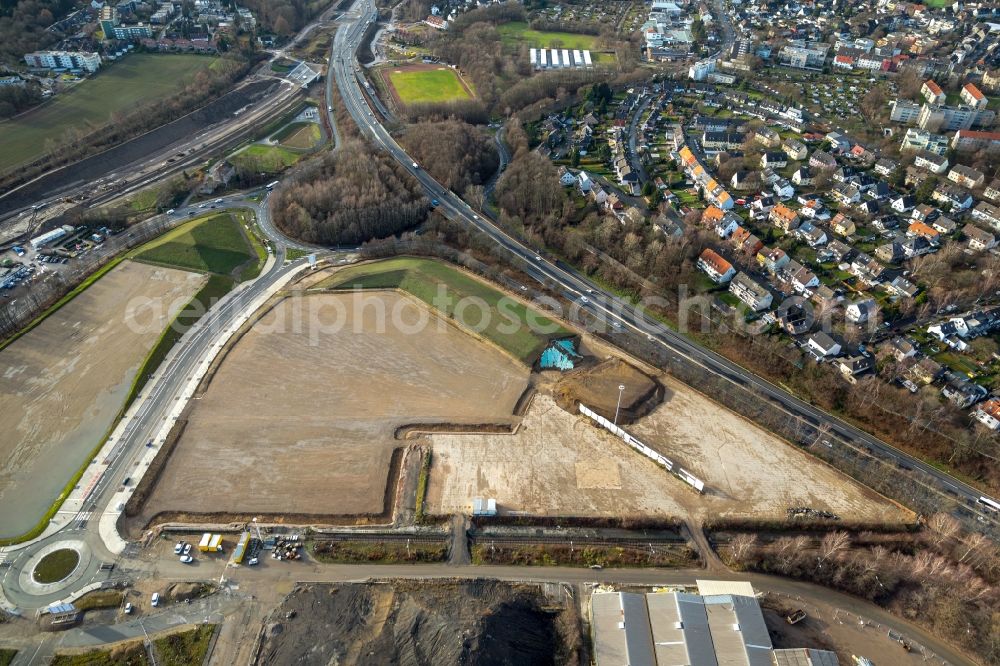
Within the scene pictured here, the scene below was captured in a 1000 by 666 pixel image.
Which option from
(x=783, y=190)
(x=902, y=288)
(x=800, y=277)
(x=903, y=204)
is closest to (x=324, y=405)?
(x=800, y=277)

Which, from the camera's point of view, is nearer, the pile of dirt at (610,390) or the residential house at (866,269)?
the pile of dirt at (610,390)

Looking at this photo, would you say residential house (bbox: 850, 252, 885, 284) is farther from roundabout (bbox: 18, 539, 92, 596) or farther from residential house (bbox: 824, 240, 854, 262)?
roundabout (bbox: 18, 539, 92, 596)

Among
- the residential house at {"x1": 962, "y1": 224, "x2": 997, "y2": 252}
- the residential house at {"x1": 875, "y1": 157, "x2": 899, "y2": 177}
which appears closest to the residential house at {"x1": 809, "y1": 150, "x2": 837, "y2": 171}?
the residential house at {"x1": 875, "y1": 157, "x2": 899, "y2": 177}

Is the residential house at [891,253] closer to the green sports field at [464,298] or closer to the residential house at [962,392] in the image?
the residential house at [962,392]

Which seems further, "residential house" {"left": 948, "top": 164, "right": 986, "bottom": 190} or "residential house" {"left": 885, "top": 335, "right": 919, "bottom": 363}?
"residential house" {"left": 948, "top": 164, "right": 986, "bottom": 190}

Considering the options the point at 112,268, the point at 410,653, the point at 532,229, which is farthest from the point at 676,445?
the point at 112,268

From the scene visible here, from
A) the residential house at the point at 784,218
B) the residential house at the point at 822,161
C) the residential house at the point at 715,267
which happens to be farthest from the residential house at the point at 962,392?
the residential house at the point at 822,161
